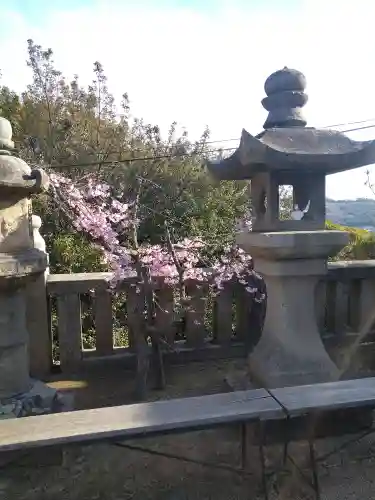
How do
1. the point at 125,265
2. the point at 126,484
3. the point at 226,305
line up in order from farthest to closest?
the point at 226,305, the point at 125,265, the point at 126,484

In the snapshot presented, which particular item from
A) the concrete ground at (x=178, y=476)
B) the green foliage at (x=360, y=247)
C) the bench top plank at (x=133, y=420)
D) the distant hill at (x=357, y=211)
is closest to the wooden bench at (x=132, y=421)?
the bench top plank at (x=133, y=420)

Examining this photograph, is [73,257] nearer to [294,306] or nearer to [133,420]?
[294,306]

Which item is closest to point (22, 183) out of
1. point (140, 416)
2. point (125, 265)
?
point (125, 265)

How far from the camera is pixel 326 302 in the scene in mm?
4551

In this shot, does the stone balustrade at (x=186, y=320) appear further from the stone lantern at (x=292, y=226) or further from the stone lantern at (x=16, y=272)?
the stone lantern at (x=292, y=226)

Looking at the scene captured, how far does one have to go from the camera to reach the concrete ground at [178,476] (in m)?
2.38

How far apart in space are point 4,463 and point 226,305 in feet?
8.00

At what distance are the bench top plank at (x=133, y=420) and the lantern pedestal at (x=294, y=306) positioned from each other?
93cm

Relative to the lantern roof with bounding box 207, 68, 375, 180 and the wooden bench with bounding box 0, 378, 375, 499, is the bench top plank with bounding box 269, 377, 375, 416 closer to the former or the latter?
the wooden bench with bounding box 0, 378, 375, 499

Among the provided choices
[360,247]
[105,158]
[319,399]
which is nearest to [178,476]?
[319,399]

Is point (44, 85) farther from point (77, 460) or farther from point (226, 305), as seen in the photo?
point (77, 460)

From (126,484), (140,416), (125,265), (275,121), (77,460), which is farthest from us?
(125,265)

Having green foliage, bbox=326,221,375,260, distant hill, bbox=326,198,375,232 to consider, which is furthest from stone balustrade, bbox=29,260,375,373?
green foliage, bbox=326,221,375,260

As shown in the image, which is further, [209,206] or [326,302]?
[209,206]
